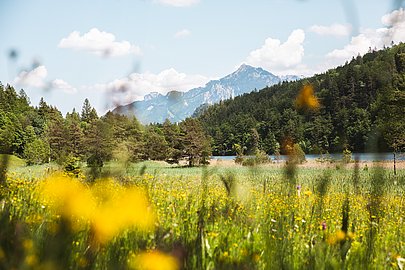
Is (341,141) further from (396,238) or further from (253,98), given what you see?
(253,98)

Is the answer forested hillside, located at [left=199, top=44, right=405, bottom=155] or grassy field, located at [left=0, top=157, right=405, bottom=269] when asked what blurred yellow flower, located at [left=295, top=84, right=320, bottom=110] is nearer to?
forested hillside, located at [left=199, top=44, right=405, bottom=155]

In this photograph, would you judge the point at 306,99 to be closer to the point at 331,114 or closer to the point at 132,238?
the point at 132,238

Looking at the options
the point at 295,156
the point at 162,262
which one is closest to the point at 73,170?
the point at 295,156

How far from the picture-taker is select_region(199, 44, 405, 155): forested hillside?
2.79m

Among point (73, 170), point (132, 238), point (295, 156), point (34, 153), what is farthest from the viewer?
point (34, 153)

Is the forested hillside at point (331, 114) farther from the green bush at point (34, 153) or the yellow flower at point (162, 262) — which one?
the green bush at point (34, 153)

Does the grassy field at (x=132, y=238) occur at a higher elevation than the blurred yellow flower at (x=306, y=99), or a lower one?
lower

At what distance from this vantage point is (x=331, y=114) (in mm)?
7051

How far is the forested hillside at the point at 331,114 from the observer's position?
9.16 feet

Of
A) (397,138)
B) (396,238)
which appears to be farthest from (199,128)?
(396,238)

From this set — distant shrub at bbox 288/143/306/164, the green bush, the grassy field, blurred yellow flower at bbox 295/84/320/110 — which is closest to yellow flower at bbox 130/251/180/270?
the grassy field

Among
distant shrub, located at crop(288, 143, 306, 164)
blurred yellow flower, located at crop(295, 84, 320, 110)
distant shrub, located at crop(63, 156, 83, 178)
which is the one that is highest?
blurred yellow flower, located at crop(295, 84, 320, 110)

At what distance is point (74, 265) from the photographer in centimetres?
110

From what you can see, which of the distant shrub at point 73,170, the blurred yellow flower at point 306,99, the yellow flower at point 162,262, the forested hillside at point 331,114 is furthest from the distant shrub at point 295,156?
the distant shrub at point 73,170
